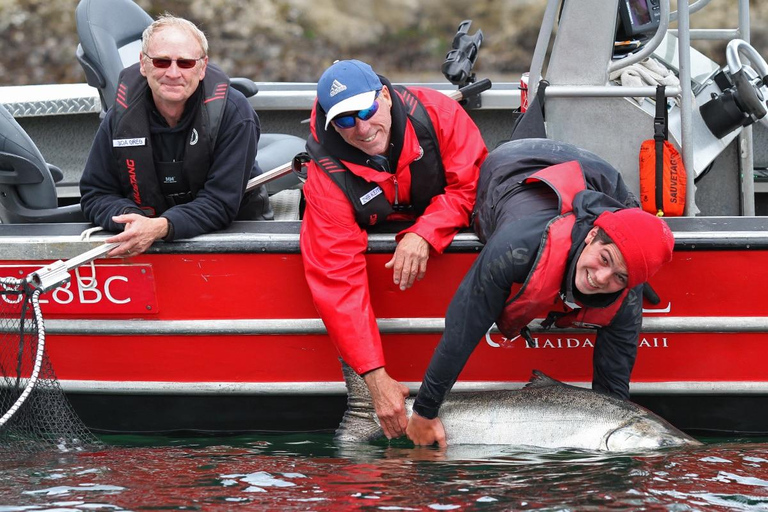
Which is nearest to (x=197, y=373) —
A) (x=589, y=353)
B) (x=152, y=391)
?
(x=152, y=391)

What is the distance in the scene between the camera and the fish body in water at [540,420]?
13.2 feet

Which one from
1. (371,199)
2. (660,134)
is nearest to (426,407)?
(371,199)

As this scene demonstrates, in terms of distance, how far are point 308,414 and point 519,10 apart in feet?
51.6

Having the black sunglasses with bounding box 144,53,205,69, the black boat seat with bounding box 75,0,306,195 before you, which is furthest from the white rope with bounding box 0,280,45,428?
the black boat seat with bounding box 75,0,306,195

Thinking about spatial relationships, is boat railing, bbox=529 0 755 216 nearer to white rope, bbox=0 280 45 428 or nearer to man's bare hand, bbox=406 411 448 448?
man's bare hand, bbox=406 411 448 448

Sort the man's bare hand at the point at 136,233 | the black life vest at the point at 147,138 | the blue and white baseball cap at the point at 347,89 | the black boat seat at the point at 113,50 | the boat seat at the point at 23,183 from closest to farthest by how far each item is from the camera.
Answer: the blue and white baseball cap at the point at 347,89 < the man's bare hand at the point at 136,233 < the black life vest at the point at 147,138 < the boat seat at the point at 23,183 < the black boat seat at the point at 113,50

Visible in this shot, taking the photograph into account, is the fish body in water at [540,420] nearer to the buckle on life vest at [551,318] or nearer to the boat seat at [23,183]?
the buckle on life vest at [551,318]

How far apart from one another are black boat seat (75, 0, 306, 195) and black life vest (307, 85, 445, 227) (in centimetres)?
135

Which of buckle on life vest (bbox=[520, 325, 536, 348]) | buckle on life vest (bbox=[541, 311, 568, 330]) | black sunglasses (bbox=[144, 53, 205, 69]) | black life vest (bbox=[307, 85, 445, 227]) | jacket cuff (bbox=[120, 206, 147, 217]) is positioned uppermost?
black sunglasses (bbox=[144, 53, 205, 69])

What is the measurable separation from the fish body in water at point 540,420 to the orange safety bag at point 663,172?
2.89 ft

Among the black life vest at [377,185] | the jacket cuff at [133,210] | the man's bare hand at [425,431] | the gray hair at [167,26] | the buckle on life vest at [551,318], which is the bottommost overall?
the man's bare hand at [425,431]

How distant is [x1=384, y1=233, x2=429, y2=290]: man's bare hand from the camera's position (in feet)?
13.4

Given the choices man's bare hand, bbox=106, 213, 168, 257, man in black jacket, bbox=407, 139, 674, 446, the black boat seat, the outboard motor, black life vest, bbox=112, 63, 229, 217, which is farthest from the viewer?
the black boat seat

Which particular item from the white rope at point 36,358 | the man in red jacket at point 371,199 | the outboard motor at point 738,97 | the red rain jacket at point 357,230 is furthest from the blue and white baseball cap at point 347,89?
the outboard motor at point 738,97
